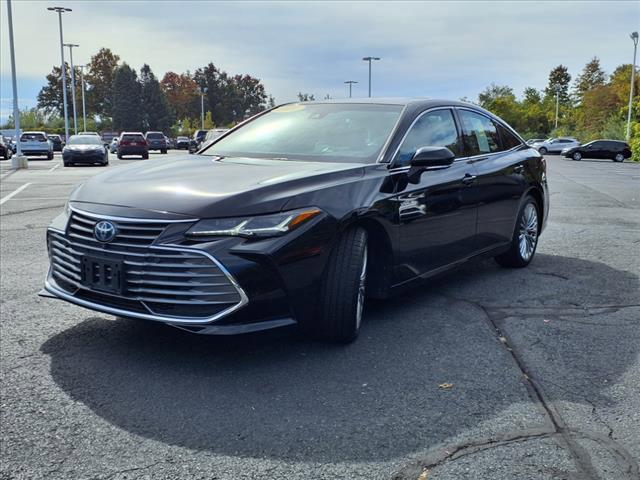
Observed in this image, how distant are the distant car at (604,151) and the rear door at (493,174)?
40.1 m

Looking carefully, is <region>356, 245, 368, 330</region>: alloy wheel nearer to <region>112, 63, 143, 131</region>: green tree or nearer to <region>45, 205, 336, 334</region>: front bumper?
<region>45, 205, 336, 334</region>: front bumper

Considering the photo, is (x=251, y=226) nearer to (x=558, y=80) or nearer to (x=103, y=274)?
(x=103, y=274)

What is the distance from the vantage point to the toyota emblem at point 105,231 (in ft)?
11.7

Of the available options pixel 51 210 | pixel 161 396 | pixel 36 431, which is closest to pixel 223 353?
pixel 161 396

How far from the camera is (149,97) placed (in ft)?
304

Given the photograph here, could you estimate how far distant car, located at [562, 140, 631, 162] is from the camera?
42250mm

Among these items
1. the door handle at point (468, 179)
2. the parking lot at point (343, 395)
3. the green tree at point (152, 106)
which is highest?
the green tree at point (152, 106)

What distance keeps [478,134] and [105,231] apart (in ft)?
11.6

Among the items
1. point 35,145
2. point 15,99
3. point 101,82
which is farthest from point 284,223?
point 101,82

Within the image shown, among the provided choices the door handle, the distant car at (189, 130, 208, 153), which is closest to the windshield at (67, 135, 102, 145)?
the distant car at (189, 130, 208, 153)

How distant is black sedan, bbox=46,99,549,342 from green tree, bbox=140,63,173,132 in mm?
91319

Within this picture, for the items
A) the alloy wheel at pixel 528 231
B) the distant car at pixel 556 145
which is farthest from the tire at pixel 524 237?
the distant car at pixel 556 145

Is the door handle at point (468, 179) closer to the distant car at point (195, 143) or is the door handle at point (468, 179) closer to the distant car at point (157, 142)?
the distant car at point (195, 143)

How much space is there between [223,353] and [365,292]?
106 centimetres
